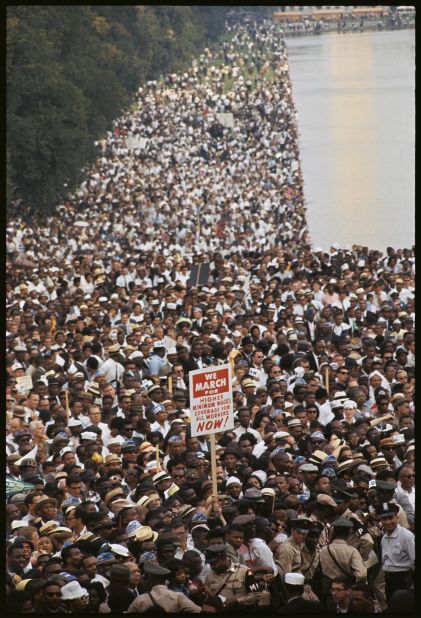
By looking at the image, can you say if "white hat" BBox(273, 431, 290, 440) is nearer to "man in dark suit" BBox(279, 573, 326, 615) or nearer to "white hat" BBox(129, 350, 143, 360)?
"man in dark suit" BBox(279, 573, 326, 615)

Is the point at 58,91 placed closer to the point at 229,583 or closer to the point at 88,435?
the point at 88,435

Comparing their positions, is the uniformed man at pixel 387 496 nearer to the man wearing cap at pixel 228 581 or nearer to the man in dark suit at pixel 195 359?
the man wearing cap at pixel 228 581

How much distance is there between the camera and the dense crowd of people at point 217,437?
13.6m

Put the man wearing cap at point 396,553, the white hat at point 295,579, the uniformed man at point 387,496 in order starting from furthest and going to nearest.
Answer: the uniformed man at point 387,496
the man wearing cap at point 396,553
the white hat at point 295,579

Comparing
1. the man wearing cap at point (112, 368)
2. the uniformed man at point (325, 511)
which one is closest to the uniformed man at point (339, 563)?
the uniformed man at point (325, 511)

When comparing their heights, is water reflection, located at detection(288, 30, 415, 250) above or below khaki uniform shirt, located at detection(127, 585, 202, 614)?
below

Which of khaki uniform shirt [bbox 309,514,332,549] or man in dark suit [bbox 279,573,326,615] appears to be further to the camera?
khaki uniform shirt [bbox 309,514,332,549]

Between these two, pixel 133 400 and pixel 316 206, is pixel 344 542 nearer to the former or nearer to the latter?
pixel 133 400

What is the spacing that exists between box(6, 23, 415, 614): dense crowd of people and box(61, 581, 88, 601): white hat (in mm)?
16

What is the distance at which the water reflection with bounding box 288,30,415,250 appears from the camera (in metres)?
57.8

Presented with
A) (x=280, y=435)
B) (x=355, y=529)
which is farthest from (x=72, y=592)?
(x=280, y=435)

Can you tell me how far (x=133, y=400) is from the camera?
19.9m

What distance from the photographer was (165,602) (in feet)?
42.9

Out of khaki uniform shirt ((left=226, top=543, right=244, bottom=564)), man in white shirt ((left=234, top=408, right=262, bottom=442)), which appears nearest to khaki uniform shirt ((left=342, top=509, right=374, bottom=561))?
khaki uniform shirt ((left=226, top=543, right=244, bottom=564))
